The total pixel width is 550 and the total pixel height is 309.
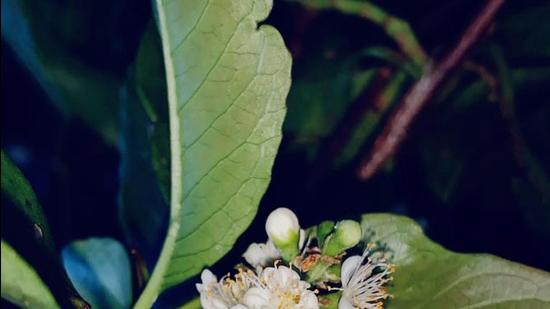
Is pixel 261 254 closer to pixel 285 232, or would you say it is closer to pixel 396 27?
pixel 285 232

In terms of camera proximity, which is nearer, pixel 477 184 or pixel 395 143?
pixel 395 143

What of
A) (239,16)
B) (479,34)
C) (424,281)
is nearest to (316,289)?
(424,281)

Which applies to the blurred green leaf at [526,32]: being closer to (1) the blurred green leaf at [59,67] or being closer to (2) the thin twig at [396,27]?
(2) the thin twig at [396,27]

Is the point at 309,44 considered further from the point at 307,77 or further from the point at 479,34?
the point at 479,34

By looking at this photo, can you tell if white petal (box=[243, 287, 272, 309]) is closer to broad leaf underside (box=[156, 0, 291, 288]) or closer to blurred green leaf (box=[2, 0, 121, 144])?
broad leaf underside (box=[156, 0, 291, 288])

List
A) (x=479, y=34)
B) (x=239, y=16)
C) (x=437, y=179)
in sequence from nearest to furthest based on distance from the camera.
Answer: (x=239, y=16)
(x=479, y=34)
(x=437, y=179)

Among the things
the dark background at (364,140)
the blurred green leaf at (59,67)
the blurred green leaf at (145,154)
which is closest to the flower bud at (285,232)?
the blurred green leaf at (145,154)

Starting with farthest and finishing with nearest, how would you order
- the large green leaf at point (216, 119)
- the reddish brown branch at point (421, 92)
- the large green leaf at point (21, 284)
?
the reddish brown branch at point (421, 92) → the large green leaf at point (216, 119) → the large green leaf at point (21, 284)
